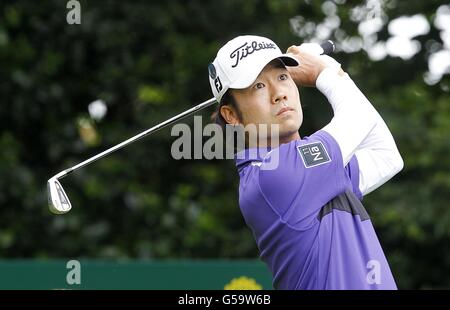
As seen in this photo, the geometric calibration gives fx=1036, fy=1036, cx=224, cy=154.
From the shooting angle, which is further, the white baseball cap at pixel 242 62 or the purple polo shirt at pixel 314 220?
the white baseball cap at pixel 242 62

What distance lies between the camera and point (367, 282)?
2318 mm

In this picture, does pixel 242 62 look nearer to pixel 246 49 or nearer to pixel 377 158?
pixel 246 49

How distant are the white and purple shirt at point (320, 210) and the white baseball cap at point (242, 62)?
160mm

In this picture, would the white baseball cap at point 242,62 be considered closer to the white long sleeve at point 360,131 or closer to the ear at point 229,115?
the ear at point 229,115

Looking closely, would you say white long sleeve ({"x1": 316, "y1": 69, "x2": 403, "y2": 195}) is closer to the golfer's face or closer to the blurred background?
the golfer's face

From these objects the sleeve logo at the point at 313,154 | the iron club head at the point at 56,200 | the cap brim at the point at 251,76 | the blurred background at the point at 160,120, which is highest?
the blurred background at the point at 160,120

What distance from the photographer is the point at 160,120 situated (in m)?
7.02

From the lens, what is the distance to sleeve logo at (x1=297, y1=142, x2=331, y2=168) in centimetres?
239

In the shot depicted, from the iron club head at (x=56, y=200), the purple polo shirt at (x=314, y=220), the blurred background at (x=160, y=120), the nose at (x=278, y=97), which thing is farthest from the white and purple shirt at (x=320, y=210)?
the blurred background at (x=160, y=120)

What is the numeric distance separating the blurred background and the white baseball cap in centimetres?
398

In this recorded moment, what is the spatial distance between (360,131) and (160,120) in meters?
4.65

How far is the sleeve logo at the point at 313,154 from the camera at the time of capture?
239 cm

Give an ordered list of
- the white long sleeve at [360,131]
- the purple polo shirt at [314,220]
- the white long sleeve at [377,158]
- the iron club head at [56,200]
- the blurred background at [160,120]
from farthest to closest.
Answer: the blurred background at [160,120] < the iron club head at [56,200] < the white long sleeve at [377,158] < the white long sleeve at [360,131] < the purple polo shirt at [314,220]

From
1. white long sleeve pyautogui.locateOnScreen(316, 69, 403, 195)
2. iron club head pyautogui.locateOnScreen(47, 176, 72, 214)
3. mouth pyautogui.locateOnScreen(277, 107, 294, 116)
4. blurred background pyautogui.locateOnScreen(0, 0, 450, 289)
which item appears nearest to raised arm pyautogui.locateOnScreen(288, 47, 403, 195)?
white long sleeve pyautogui.locateOnScreen(316, 69, 403, 195)
